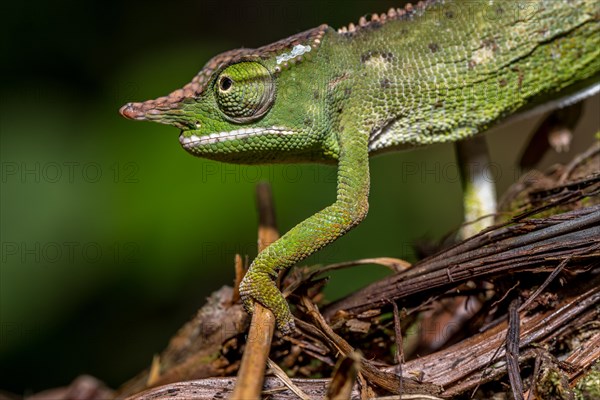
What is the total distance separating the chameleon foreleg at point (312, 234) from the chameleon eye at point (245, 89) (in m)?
0.33

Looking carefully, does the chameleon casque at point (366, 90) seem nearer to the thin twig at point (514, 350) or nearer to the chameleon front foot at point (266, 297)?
the chameleon front foot at point (266, 297)

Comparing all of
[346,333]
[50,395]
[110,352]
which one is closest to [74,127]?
[110,352]

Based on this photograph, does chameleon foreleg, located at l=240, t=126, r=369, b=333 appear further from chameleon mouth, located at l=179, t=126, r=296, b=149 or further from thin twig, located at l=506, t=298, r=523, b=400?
thin twig, located at l=506, t=298, r=523, b=400

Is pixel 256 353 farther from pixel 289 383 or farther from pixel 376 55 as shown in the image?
pixel 376 55

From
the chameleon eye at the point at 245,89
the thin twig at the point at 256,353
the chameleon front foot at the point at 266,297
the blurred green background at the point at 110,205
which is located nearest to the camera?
the thin twig at the point at 256,353

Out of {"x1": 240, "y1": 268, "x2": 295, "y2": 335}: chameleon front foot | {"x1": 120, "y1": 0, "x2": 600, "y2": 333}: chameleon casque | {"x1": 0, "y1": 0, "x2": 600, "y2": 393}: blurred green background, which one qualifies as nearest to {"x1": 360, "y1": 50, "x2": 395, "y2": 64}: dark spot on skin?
{"x1": 120, "y1": 0, "x2": 600, "y2": 333}: chameleon casque

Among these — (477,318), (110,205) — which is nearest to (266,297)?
(477,318)

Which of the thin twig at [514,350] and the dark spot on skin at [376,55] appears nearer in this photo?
the thin twig at [514,350]

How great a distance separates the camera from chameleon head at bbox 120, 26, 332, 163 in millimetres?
2166

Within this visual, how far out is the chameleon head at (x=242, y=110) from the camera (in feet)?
7.11

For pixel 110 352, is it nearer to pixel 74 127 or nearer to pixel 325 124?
pixel 74 127

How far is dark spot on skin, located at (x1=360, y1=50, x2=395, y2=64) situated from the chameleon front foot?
938 mm

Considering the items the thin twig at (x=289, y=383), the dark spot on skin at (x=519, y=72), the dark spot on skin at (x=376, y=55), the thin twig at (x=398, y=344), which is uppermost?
the dark spot on skin at (x=519, y=72)

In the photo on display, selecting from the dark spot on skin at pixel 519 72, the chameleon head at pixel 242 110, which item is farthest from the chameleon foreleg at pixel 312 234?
the dark spot on skin at pixel 519 72
